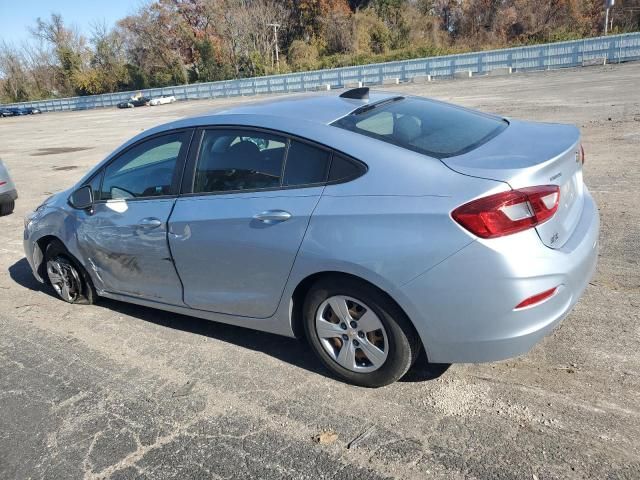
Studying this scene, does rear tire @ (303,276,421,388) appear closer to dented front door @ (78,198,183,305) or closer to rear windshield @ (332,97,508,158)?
rear windshield @ (332,97,508,158)

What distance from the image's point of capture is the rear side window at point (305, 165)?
3.07 meters

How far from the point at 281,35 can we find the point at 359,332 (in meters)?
68.9

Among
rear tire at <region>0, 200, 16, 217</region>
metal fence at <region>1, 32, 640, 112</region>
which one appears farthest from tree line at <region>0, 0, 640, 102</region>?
rear tire at <region>0, 200, 16, 217</region>

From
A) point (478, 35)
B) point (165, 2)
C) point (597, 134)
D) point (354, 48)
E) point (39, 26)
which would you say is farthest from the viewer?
point (39, 26)

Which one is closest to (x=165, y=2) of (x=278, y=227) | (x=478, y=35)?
(x=478, y=35)

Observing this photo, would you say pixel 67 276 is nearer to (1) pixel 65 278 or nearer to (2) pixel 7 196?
(1) pixel 65 278

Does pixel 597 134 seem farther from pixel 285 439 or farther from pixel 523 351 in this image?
pixel 285 439

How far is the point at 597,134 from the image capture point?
10.4 m

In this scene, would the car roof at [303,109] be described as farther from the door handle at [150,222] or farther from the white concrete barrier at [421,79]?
the white concrete barrier at [421,79]

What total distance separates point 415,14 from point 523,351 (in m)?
64.2

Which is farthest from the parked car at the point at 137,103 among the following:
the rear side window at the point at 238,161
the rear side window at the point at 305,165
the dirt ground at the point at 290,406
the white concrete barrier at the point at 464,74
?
the rear side window at the point at 305,165

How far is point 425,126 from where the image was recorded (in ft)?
11.0

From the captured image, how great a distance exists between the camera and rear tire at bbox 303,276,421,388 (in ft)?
9.52

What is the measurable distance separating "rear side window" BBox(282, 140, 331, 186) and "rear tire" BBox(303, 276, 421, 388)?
59 centimetres
